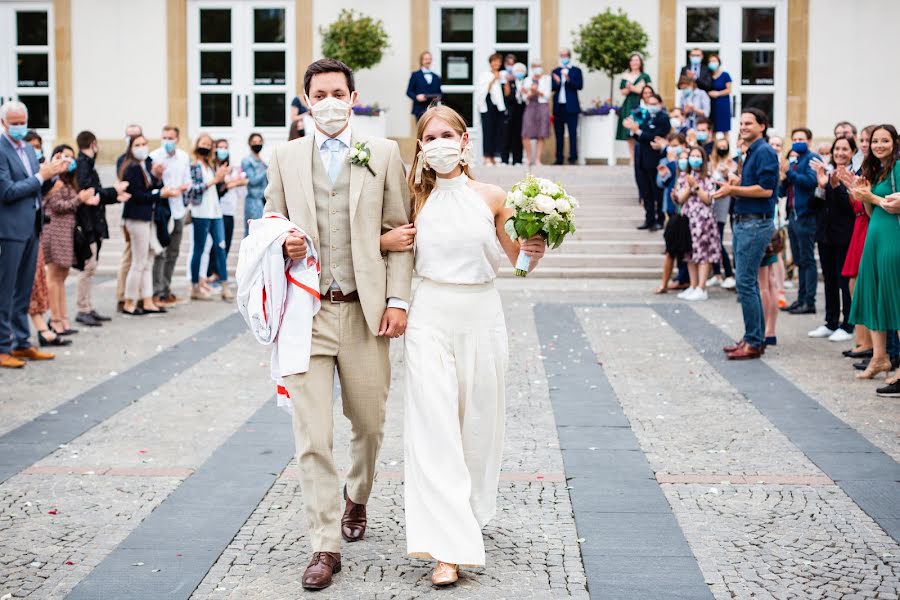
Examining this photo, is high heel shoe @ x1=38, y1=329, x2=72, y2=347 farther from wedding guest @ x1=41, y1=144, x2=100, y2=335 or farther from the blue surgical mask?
the blue surgical mask

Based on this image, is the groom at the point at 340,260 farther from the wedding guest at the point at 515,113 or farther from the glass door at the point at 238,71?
the glass door at the point at 238,71

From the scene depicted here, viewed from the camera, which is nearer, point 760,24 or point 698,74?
point 698,74

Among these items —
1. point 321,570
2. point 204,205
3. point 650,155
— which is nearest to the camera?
point 321,570

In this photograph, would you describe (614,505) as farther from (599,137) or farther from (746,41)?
(746,41)

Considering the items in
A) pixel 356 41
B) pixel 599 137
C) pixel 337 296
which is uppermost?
pixel 356 41

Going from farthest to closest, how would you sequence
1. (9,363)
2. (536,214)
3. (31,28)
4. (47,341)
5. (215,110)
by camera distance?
1. (31,28)
2. (215,110)
3. (47,341)
4. (9,363)
5. (536,214)

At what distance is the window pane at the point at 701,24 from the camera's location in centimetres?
2547

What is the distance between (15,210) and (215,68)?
15.9 metres

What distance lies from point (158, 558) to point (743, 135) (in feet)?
23.0

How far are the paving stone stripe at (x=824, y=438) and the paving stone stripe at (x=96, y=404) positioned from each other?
456 centimetres

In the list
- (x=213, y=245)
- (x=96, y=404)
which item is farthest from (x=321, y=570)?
(x=213, y=245)

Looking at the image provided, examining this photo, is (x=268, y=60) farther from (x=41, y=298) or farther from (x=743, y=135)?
(x=743, y=135)

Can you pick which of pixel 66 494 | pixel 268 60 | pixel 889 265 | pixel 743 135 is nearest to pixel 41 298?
pixel 66 494

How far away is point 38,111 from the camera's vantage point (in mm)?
26062
